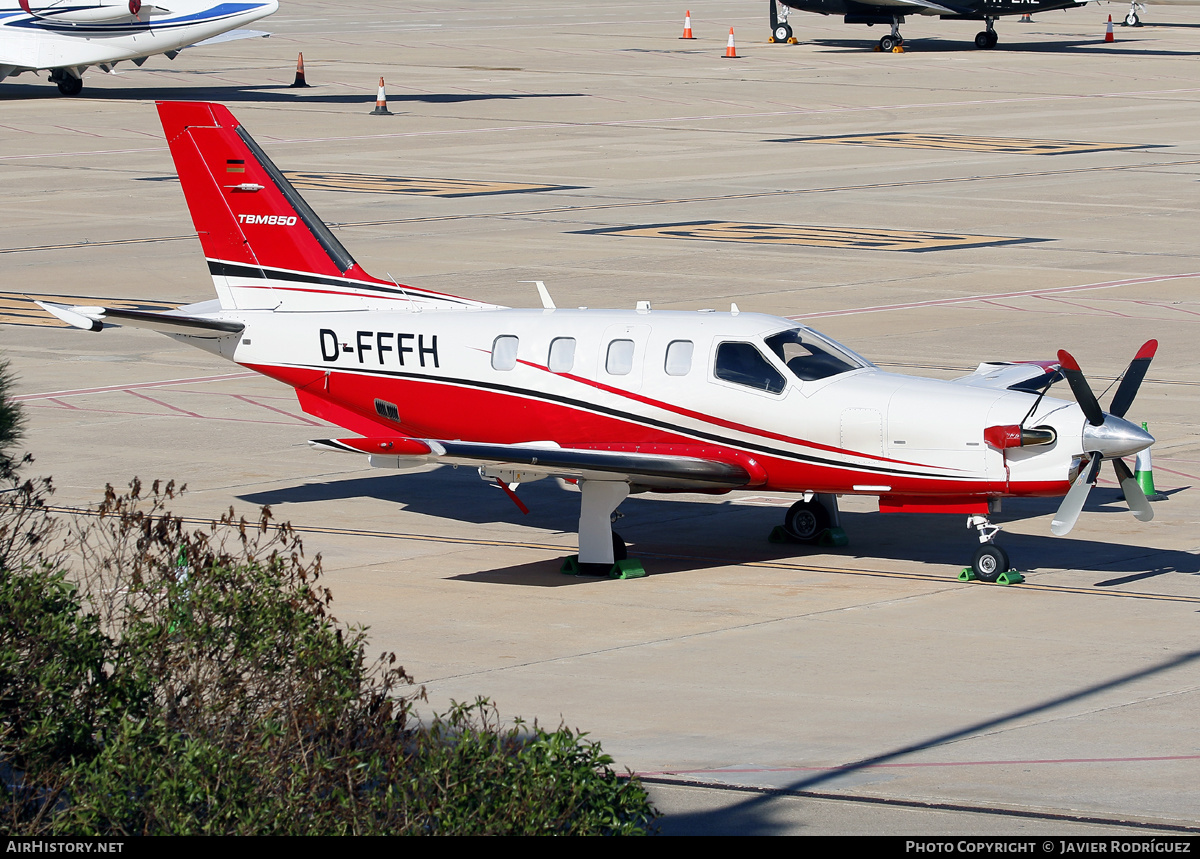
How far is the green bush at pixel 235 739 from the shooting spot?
8.95m

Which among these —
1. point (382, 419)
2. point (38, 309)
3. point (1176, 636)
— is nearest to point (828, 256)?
point (38, 309)

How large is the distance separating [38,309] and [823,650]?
2330cm

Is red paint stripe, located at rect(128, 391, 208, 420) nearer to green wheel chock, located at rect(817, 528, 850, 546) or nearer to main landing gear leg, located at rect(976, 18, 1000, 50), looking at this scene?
green wheel chock, located at rect(817, 528, 850, 546)

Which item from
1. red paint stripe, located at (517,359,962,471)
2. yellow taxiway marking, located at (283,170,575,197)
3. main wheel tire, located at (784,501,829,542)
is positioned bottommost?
main wheel tire, located at (784,501,829,542)

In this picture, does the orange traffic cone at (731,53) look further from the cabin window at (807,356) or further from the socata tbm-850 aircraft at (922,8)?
the cabin window at (807,356)

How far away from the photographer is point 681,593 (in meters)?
17.7

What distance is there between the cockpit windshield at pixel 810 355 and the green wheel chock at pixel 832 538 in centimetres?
203

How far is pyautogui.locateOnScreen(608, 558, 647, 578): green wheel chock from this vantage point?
725 inches

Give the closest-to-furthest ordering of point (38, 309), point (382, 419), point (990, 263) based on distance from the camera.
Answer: point (382, 419)
point (38, 309)
point (990, 263)

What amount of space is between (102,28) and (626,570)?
53.6 meters

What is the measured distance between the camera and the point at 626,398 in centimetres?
1889

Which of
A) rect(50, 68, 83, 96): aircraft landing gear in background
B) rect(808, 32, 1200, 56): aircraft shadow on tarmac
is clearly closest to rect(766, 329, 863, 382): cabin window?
rect(50, 68, 83, 96): aircraft landing gear in background

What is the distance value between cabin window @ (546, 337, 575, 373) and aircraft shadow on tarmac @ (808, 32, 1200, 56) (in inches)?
2926

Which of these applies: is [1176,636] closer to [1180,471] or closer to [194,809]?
[1180,471]
